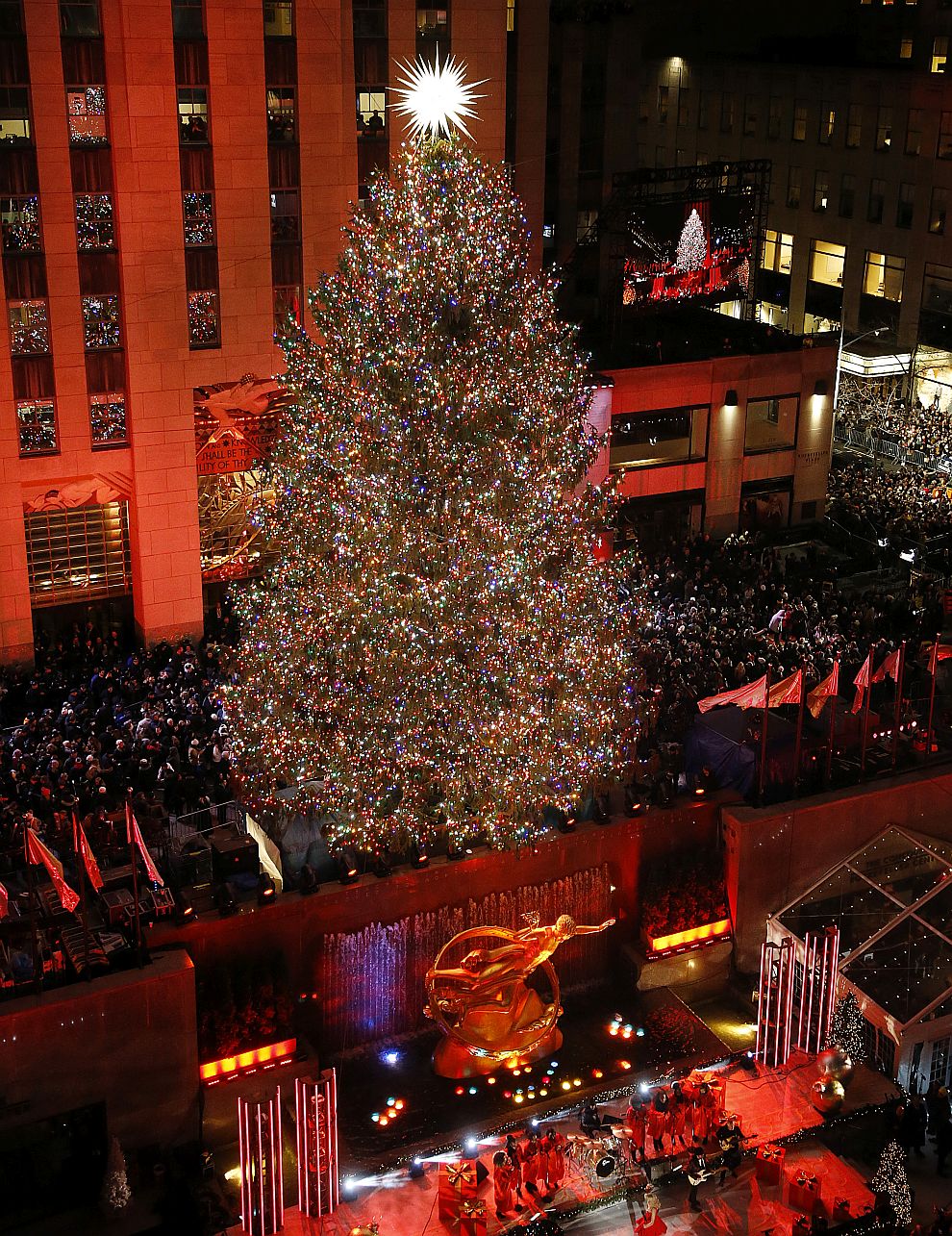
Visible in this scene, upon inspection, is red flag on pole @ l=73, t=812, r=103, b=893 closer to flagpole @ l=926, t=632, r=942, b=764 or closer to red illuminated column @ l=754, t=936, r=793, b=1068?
red illuminated column @ l=754, t=936, r=793, b=1068

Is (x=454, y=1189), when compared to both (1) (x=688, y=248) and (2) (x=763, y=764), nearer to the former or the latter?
(2) (x=763, y=764)

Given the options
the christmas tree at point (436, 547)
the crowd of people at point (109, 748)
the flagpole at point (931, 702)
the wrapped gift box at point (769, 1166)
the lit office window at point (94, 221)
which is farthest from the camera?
the lit office window at point (94, 221)

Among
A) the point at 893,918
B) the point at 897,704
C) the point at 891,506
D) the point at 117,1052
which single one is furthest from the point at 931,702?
the point at 891,506

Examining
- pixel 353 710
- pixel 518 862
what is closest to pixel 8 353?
pixel 353 710

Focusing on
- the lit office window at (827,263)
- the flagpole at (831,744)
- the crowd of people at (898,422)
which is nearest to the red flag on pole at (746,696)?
the flagpole at (831,744)

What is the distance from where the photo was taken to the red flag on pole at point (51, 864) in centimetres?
2100

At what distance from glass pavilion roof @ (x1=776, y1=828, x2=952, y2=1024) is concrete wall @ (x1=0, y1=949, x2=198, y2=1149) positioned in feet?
35.3

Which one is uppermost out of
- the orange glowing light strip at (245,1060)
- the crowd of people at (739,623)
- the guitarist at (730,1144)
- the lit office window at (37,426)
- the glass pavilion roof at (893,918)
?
the lit office window at (37,426)

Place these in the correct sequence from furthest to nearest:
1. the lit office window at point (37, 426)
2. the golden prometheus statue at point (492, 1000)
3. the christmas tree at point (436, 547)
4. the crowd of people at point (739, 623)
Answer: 1. the lit office window at point (37, 426)
2. the crowd of people at point (739, 623)
3. the golden prometheus statue at point (492, 1000)
4. the christmas tree at point (436, 547)

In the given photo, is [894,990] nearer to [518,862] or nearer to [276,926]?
[518,862]

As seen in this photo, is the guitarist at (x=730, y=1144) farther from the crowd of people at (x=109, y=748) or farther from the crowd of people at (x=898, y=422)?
the crowd of people at (x=898, y=422)

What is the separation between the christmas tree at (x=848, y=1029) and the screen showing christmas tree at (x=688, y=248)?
1057 inches

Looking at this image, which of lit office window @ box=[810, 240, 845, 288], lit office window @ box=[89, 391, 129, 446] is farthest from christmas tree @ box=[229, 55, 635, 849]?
lit office window @ box=[810, 240, 845, 288]

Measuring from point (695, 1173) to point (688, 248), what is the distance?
32.9 m
